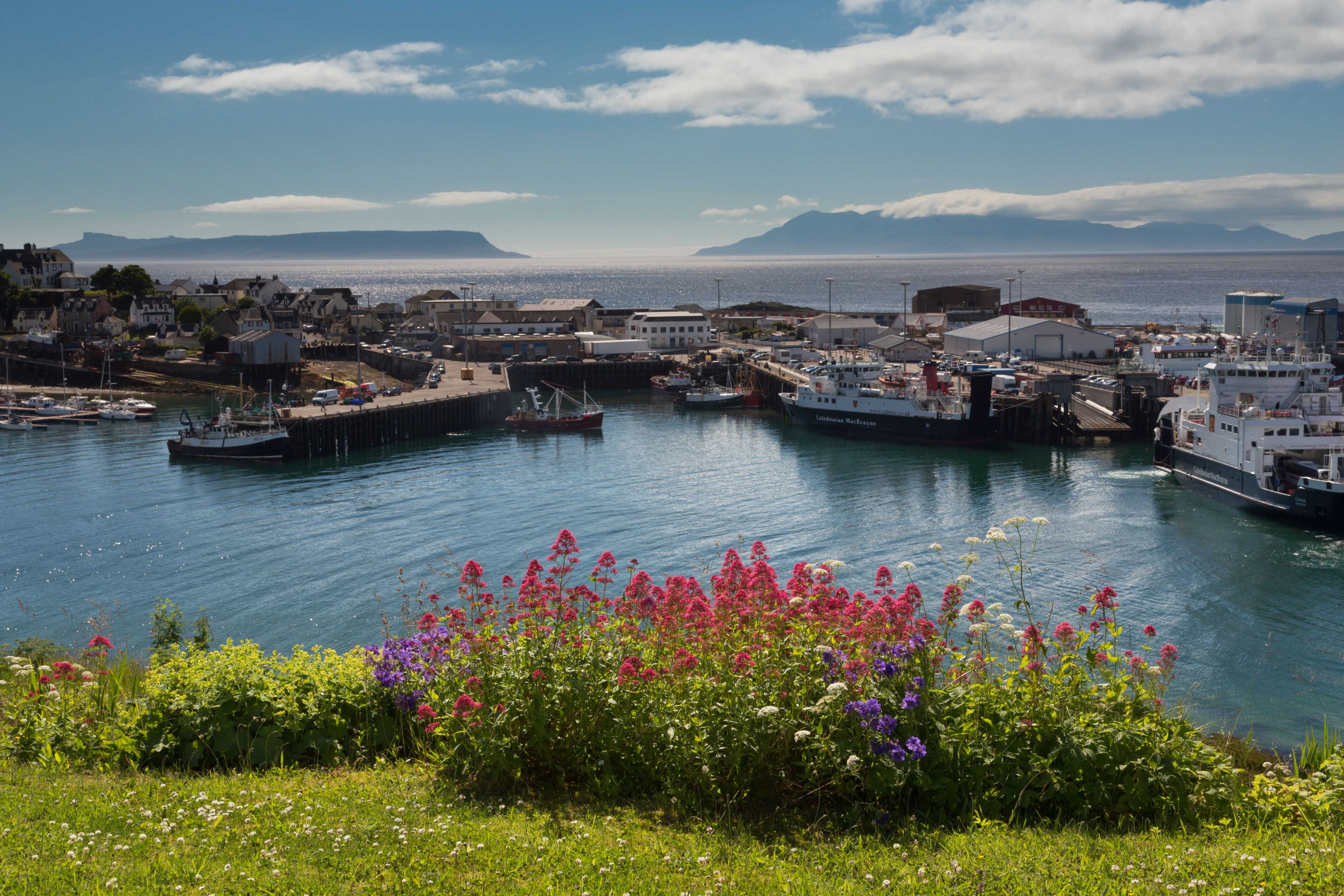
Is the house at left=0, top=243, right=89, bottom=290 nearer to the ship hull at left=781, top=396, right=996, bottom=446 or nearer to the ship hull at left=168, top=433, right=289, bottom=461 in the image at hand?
the ship hull at left=168, top=433, right=289, bottom=461

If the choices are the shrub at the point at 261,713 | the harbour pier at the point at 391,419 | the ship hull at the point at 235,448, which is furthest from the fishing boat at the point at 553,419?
the shrub at the point at 261,713

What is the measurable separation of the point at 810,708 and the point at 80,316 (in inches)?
4280

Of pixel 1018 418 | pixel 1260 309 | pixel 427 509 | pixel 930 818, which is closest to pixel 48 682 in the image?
pixel 930 818

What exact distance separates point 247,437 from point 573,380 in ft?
119

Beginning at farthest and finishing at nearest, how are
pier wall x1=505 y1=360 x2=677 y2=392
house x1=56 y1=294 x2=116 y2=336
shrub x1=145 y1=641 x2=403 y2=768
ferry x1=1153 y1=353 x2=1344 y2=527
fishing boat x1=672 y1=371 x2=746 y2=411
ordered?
house x1=56 y1=294 x2=116 y2=336 < pier wall x1=505 y1=360 x2=677 y2=392 < fishing boat x1=672 y1=371 x2=746 y2=411 < ferry x1=1153 y1=353 x2=1344 y2=527 < shrub x1=145 y1=641 x2=403 y2=768

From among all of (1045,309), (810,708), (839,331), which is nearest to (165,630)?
(810,708)

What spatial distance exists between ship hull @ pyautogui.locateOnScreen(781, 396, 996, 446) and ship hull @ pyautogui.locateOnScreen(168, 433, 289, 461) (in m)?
30.7

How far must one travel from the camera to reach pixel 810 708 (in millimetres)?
7152

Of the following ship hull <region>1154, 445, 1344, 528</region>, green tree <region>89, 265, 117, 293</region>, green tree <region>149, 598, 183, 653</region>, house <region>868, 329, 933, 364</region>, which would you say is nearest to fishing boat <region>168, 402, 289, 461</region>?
green tree <region>149, 598, 183, 653</region>

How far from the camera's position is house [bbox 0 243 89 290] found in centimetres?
11575

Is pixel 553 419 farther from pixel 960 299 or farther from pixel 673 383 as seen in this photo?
pixel 960 299

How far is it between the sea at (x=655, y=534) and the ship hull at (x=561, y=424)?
426cm

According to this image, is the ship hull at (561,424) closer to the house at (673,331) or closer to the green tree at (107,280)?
the house at (673,331)

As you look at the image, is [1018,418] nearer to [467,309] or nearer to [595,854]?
[595,854]
